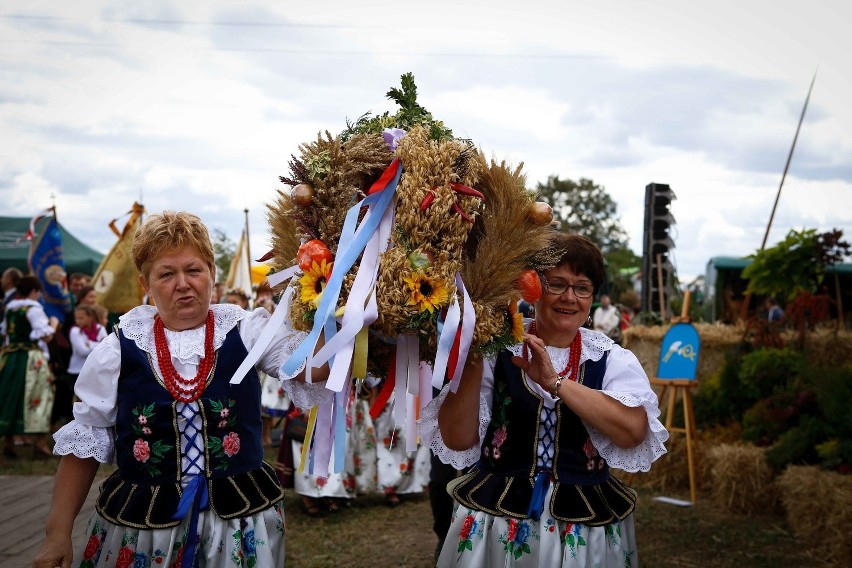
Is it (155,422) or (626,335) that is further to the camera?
(626,335)

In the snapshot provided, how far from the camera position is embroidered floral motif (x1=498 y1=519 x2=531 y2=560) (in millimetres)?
2799

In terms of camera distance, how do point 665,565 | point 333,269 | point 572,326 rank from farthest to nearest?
point 665,565, point 572,326, point 333,269

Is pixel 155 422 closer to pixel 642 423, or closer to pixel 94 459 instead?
pixel 94 459

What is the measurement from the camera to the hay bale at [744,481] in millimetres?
7301

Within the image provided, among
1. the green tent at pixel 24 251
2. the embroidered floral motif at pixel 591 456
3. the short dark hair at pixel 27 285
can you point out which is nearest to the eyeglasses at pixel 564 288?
the embroidered floral motif at pixel 591 456

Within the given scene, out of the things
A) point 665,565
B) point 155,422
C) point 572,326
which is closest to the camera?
point 155,422

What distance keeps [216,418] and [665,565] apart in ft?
13.9

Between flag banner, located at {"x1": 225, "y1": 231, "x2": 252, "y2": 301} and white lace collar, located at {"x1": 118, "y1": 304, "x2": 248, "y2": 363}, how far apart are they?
11.0 meters

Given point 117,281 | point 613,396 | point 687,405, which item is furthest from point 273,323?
point 117,281

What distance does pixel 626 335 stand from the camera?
9.65m

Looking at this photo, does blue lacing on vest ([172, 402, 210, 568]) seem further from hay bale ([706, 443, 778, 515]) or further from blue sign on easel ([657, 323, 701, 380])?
hay bale ([706, 443, 778, 515])

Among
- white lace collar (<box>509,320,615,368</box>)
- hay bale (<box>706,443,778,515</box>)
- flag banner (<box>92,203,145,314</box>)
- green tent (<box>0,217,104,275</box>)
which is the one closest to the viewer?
white lace collar (<box>509,320,615,368</box>)

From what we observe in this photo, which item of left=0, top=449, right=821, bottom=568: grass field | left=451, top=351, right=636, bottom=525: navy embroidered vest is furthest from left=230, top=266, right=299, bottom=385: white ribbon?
left=0, top=449, right=821, bottom=568: grass field

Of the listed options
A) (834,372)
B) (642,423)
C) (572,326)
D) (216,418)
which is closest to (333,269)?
(216,418)
